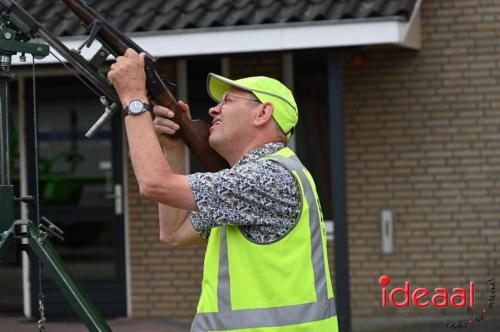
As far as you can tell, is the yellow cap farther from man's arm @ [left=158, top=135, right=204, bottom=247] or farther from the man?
man's arm @ [left=158, top=135, right=204, bottom=247]

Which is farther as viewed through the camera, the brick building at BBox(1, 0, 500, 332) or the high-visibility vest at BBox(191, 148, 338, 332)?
the brick building at BBox(1, 0, 500, 332)

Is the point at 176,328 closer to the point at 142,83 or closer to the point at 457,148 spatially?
the point at 457,148

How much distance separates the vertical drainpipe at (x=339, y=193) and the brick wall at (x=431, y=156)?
47.0 inches

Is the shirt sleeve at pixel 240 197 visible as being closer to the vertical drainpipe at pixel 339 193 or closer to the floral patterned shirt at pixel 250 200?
the floral patterned shirt at pixel 250 200

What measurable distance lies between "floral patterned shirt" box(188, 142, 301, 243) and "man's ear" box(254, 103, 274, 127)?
0.57 feet

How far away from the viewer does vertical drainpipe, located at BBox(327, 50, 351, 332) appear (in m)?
7.92

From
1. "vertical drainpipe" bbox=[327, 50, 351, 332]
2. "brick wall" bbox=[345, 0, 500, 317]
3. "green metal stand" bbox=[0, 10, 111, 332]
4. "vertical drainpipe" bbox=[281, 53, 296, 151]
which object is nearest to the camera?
"green metal stand" bbox=[0, 10, 111, 332]

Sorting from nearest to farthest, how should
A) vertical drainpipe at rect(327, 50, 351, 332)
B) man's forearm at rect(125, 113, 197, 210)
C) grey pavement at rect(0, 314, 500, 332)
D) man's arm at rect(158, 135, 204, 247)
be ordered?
man's forearm at rect(125, 113, 197, 210) → man's arm at rect(158, 135, 204, 247) → vertical drainpipe at rect(327, 50, 351, 332) → grey pavement at rect(0, 314, 500, 332)

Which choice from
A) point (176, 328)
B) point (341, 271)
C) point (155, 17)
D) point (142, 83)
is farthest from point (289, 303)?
point (176, 328)

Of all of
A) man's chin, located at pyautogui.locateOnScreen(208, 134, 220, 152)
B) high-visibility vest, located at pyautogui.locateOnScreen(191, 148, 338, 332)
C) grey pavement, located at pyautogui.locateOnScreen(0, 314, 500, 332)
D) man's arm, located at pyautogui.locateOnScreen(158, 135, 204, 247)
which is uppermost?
man's chin, located at pyautogui.locateOnScreen(208, 134, 220, 152)

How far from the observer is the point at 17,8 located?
11.0 ft

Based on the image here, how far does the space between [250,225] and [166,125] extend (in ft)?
1.78

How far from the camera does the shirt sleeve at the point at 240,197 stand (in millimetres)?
3113

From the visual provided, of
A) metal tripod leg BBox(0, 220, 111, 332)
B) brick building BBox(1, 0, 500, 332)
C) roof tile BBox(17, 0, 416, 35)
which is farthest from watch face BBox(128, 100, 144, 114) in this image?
brick building BBox(1, 0, 500, 332)
